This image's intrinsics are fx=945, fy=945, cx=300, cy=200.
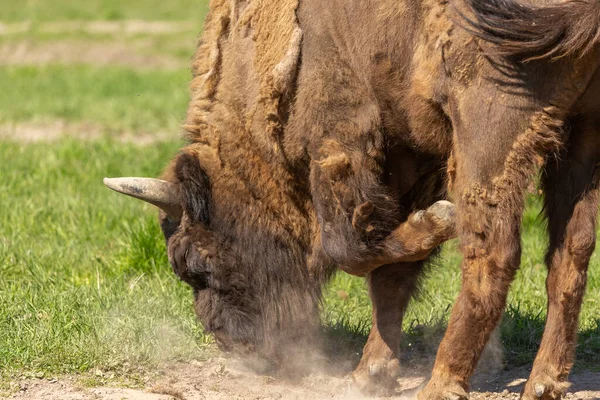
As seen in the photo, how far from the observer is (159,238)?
6391 mm

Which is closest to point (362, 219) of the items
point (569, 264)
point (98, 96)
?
point (569, 264)

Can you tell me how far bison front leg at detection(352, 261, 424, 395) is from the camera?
4.95m

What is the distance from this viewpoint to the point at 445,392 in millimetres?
4000

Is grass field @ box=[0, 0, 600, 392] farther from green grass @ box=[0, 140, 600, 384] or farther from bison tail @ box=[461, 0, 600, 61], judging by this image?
bison tail @ box=[461, 0, 600, 61]

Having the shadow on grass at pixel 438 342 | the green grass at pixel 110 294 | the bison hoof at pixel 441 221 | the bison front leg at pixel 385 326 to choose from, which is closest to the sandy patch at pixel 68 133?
the green grass at pixel 110 294

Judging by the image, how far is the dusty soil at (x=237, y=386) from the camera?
4383 mm

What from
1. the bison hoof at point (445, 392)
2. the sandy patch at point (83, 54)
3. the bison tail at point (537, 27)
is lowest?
the bison hoof at point (445, 392)

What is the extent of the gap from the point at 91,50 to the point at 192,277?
669 inches

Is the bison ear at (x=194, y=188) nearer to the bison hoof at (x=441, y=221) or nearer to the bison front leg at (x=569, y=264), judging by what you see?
the bison hoof at (x=441, y=221)

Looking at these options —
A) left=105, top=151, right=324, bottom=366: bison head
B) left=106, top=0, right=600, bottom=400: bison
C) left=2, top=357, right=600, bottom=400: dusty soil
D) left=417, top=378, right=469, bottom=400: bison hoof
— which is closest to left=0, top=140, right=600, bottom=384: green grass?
left=2, top=357, right=600, bottom=400: dusty soil

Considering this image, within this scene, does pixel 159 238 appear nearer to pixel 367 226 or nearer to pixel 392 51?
pixel 367 226

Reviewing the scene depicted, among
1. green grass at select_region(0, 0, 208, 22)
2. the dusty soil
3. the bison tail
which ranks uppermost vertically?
green grass at select_region(0, 0, 208, 22)

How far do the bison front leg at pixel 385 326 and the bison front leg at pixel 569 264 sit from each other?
99cm

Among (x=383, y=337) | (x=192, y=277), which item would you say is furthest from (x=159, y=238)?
(x=383, y=337)
